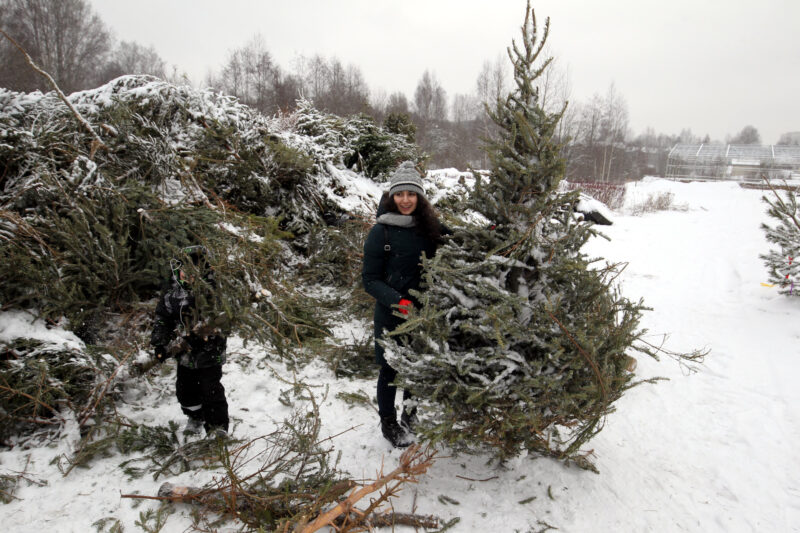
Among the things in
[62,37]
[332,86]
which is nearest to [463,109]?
[332,86]

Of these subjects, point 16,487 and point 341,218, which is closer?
point 16,487

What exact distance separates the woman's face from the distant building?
44025 millimetres

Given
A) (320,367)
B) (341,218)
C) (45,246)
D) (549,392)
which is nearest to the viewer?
(549,392)

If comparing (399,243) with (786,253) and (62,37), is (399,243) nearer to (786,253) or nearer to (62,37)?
(786,253)

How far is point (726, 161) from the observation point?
123ft

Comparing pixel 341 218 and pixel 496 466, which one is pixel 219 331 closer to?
pixel 496 466

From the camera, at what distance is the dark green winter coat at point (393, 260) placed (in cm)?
262

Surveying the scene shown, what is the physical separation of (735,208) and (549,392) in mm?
21062

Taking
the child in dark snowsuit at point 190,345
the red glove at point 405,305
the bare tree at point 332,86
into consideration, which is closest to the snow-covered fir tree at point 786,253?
the red glove at point 405,305

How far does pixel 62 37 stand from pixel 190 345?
116ft

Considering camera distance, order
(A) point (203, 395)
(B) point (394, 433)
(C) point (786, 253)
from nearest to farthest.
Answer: (A) point (203, 395) → (B) point (394, 433) → (C) point (786, 253)

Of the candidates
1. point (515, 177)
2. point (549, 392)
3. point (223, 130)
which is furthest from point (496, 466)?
point (223, 130)

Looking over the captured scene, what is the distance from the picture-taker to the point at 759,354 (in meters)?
4.71

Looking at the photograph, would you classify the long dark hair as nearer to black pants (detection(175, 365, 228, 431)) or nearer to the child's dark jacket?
the child's dark jacket
